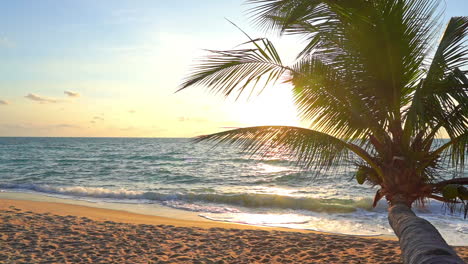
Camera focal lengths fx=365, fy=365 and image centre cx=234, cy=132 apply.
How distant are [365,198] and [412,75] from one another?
12476 mm

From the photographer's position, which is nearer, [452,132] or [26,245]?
[452,132]

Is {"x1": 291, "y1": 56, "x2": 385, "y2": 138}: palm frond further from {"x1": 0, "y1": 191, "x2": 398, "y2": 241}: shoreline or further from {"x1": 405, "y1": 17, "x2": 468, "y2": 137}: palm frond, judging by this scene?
{"x1": 0, "y1": 191, "x2": 398, "y2": 241}: shoreline

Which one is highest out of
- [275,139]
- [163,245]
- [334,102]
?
[334,102]

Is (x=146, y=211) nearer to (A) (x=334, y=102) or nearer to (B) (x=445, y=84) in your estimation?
(A) (x=334, y=102)

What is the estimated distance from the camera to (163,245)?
7.79 metres

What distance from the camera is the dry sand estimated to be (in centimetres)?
679

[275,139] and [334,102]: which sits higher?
[334,102]

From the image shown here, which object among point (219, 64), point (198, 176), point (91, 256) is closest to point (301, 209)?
point (91, 256)

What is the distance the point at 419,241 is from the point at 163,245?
5.77 m

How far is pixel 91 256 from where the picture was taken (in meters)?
6.68

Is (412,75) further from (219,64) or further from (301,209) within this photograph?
(301,209)

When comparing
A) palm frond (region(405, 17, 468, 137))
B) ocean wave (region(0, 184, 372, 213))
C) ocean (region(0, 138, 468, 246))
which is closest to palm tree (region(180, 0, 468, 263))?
palm frond (region(405, 17, 468, 137))

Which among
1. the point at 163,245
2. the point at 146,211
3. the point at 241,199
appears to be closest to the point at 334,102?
the point at 163,245

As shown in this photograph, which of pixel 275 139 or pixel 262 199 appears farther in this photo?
pixel 262 199
